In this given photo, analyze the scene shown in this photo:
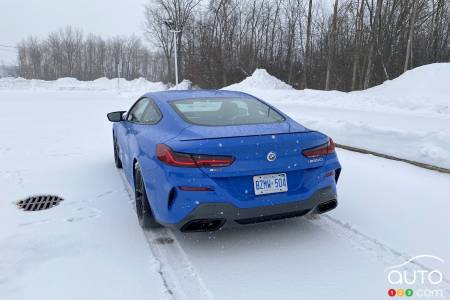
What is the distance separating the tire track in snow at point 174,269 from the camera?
282 cm

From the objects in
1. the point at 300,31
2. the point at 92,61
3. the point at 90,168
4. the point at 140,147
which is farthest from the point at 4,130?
the point at 92,61

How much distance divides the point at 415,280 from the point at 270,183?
4.13ft

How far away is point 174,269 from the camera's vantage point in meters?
3.18

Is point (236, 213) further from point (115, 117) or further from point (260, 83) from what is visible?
point (260, 83)

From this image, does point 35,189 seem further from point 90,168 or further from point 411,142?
point 411,142

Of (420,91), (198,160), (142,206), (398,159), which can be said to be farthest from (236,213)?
(420,91)

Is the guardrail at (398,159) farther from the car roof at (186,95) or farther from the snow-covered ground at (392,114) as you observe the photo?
the car roof at (186,95)

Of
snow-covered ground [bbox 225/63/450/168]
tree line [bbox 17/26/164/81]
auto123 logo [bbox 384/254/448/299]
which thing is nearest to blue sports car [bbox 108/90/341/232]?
auto123 logo [bbox 384/254/448/299]

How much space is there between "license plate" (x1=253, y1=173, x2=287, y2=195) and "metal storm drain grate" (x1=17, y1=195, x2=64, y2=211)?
2819mm

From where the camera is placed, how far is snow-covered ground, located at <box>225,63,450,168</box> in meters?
6.19

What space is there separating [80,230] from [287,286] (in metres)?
2.19

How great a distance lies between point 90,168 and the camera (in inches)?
261

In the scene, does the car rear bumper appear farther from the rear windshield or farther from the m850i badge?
the rear windshield

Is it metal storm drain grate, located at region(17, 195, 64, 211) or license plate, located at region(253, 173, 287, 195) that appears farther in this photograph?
metal storm drain grate, located at region(17, 195, 64, 211)
